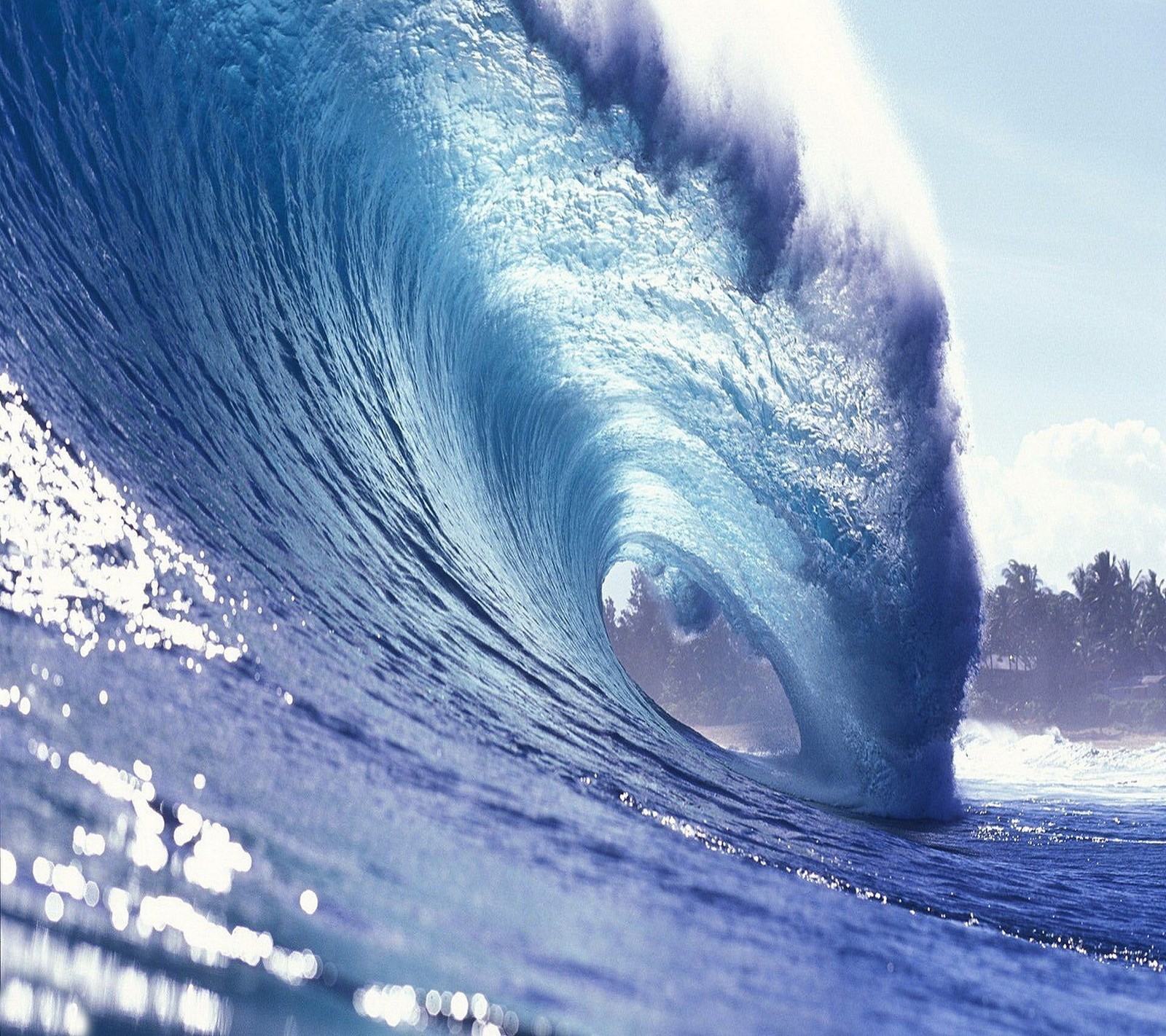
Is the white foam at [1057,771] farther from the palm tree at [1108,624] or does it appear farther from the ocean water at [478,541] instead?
the palm tree at [1108,624]

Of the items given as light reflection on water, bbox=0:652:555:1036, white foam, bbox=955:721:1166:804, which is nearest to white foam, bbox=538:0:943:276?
white foam, bbox=955:721:1166:804

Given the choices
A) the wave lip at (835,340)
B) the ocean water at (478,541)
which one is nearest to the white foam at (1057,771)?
the wave lip at (835,340)

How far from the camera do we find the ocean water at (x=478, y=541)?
2.30 metres

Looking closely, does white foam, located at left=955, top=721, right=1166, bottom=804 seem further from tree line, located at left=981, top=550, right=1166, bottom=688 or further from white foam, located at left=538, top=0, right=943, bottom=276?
tree line, located at left=981, top=550, right=1166, bottom=688

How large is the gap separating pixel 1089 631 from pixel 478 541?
2564 inches

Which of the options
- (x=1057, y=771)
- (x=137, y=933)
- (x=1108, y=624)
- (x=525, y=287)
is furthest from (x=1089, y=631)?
(x=137, y=933)

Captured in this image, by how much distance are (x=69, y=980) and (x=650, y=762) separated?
4076 mm

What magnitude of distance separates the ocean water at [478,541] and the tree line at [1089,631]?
55979mm

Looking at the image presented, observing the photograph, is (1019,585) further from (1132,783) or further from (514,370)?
(514,370)

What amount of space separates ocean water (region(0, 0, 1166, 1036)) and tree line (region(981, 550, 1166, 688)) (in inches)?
2204

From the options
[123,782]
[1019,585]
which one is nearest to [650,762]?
[123,782]

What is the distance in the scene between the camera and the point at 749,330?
350 inches

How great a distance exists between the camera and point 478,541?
26.1ft

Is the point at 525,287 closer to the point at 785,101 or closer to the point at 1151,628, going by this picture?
the point at 785,101
